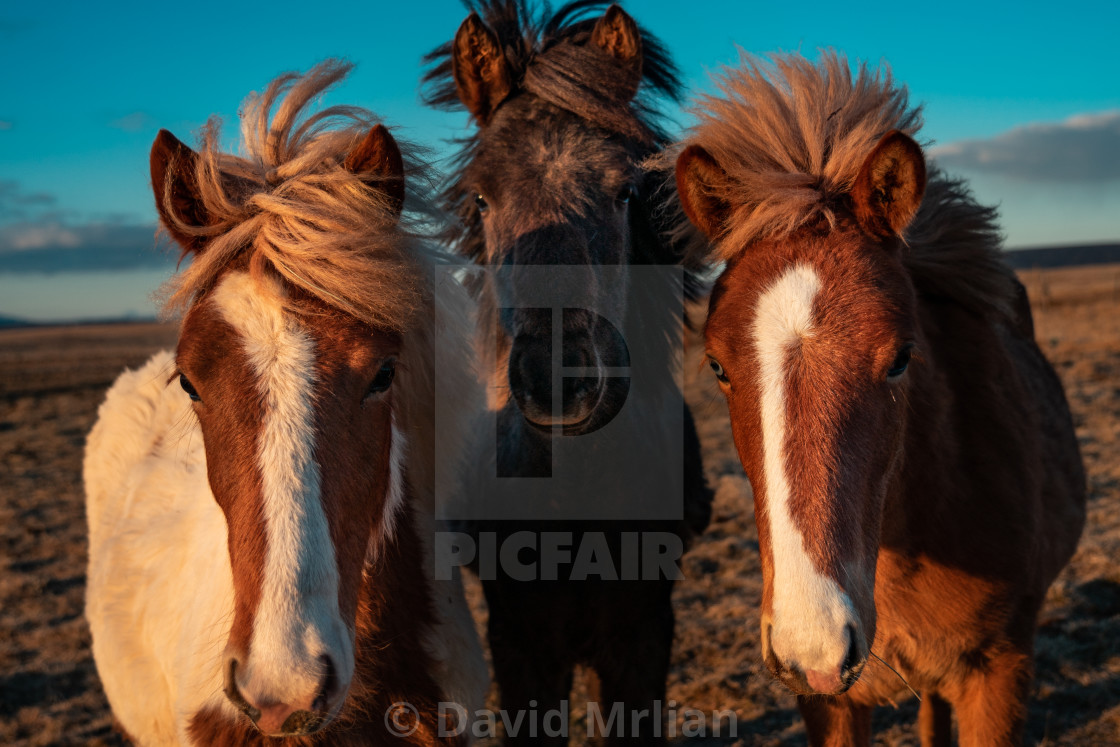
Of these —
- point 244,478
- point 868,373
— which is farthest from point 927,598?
point 244,478

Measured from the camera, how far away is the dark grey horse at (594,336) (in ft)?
8.76

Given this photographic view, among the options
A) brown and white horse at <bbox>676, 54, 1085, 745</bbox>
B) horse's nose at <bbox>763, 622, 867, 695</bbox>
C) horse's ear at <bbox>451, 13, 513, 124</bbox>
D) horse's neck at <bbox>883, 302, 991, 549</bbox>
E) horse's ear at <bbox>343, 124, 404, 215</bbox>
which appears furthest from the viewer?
horse's ear at <bbox>451, 13, 513, 124</bbox>

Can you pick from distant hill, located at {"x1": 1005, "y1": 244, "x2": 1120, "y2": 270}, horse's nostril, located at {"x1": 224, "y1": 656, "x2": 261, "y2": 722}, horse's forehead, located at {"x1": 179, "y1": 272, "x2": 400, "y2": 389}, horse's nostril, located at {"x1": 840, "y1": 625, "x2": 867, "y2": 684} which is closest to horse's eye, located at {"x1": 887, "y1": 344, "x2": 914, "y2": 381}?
horse's nostril, located at {"x1": 840, "y1": 625, "x2": 867, "y2": 684}

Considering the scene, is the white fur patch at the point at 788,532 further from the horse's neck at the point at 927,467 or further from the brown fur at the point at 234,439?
the brown fur at the point at 234,439

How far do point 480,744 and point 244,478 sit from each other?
288 cm

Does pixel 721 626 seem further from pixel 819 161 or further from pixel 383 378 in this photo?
pixel 383 378

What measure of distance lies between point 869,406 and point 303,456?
4.57ft

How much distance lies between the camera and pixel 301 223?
1.93m

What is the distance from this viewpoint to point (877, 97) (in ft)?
8.03

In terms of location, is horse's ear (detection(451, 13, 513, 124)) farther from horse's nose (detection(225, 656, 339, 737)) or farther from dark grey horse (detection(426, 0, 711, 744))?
horse's nose (detection(225, 656, 339, 737))

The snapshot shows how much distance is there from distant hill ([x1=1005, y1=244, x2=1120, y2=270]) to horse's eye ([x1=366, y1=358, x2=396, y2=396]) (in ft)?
266

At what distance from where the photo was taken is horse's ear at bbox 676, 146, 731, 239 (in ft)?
7.45

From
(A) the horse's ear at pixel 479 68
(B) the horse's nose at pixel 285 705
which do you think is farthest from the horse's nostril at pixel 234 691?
(A) the horse's ear at pixel 479 68

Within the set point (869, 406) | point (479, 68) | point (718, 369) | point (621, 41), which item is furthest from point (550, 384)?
point (621, 41)
